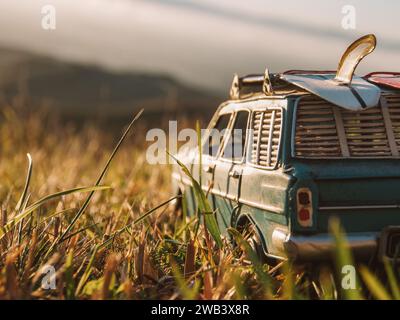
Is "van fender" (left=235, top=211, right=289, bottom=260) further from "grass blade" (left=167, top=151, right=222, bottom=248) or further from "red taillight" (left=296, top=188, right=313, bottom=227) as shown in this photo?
"grass blade" (left=167, top=151, right=222, bottom=248)

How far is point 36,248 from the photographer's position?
5078 mm

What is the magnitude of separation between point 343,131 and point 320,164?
380mm

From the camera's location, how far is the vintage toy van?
17.3 feet

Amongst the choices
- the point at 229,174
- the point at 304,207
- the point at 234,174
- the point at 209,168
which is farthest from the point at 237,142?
the point at 304,207

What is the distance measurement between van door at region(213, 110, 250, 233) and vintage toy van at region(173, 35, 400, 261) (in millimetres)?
25

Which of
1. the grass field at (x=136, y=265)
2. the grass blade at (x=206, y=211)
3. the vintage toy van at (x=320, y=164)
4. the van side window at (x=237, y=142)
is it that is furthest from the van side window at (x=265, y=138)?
the grass field at (x=136, y=265)

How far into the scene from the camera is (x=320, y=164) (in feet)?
17.9

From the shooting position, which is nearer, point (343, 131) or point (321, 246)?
point (321, 246)

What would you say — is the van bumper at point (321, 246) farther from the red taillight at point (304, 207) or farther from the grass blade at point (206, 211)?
the grass blade at point (206, 211)

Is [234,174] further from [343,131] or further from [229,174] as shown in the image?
[343,131]

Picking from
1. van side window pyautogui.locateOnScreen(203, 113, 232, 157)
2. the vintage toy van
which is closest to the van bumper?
the vintage toy van
